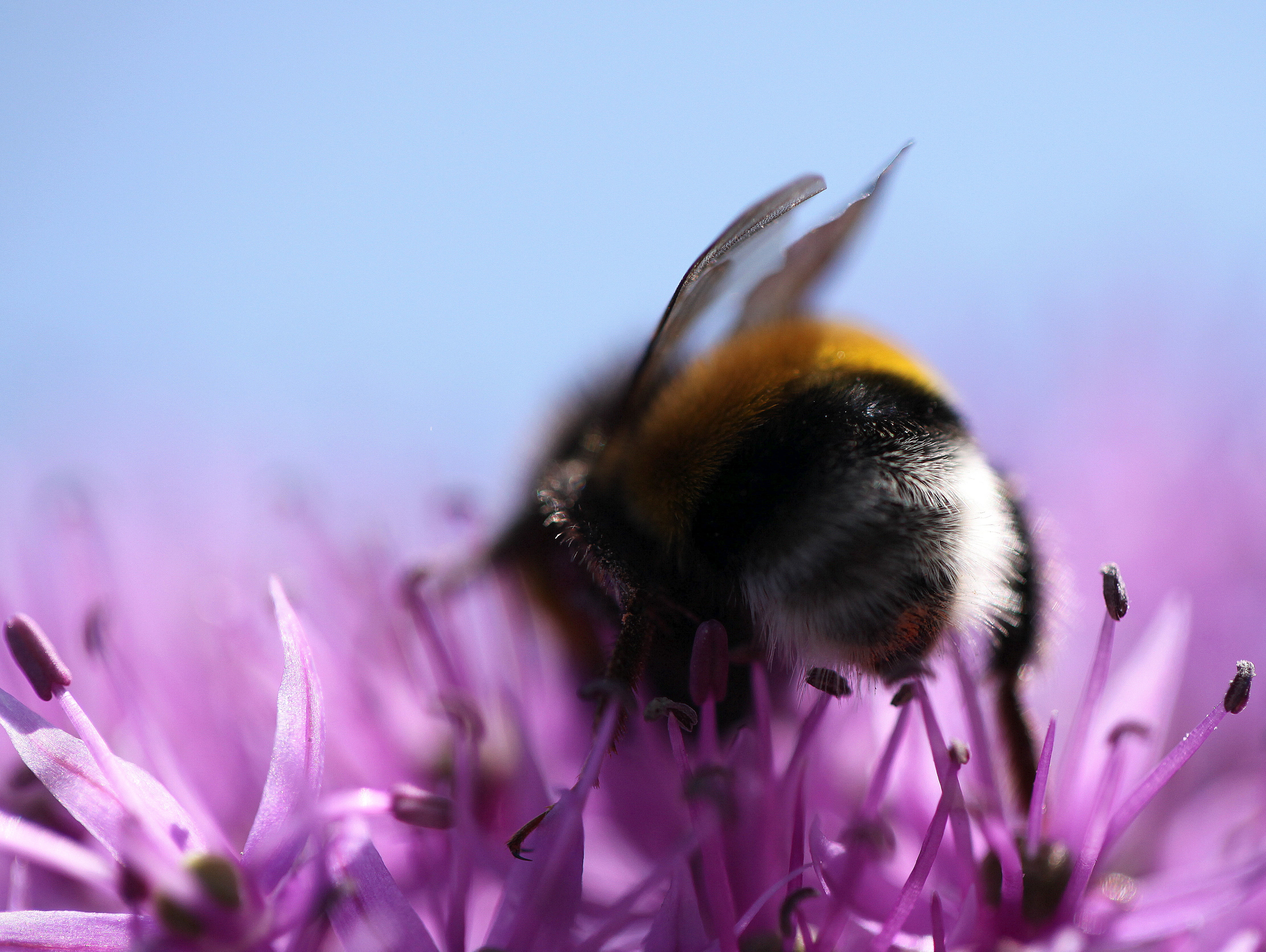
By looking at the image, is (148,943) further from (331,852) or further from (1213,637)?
(1213,637)

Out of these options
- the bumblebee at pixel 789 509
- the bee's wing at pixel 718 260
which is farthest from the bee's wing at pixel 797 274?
the bee's wing at pixel 718 260

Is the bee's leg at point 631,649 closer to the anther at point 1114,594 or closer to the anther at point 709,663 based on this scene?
the anther at point 709,663

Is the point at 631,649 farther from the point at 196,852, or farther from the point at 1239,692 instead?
the point at 1239,692

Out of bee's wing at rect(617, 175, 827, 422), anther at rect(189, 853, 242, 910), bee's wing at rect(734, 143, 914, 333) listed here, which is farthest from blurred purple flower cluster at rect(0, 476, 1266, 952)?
bee's wing at rect(734, 143, 914, 333)

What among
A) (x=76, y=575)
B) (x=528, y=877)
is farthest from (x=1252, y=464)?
(x=76, y=575)

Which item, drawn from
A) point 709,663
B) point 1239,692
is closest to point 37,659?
point 709,663
